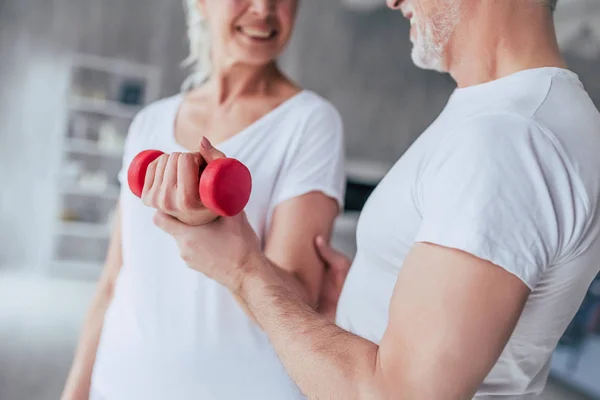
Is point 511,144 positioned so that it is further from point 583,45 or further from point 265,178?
point 583,45

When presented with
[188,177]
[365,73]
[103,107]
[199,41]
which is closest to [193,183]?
[188,177]

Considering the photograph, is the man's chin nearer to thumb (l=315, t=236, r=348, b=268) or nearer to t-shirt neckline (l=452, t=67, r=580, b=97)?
t-shirt neckline (l=452, t=67, r=580, b=97)

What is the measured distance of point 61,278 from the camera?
3.96 meters

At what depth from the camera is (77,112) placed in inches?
158

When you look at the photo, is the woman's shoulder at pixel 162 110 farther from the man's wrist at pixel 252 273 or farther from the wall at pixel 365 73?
the wall at pixel 365 73

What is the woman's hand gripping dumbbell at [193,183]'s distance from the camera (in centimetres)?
46

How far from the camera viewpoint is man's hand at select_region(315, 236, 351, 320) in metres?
0.73

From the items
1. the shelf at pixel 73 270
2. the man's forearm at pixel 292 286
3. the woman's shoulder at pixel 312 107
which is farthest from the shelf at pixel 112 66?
the man's forearm at pixel 292 286

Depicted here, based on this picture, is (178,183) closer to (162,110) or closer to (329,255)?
(329,255)

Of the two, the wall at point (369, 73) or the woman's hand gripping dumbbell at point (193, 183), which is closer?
the woman's hand gripping dumbbell at point (193, 183)

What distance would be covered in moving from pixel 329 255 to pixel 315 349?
0.29 m

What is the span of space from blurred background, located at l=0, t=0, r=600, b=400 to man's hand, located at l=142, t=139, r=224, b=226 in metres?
1.82

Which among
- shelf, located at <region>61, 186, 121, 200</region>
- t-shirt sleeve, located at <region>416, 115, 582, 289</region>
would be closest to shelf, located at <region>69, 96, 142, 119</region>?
shelf, located at <region>61, 186, 121, 200</region>

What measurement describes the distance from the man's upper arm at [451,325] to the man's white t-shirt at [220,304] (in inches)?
13.0
